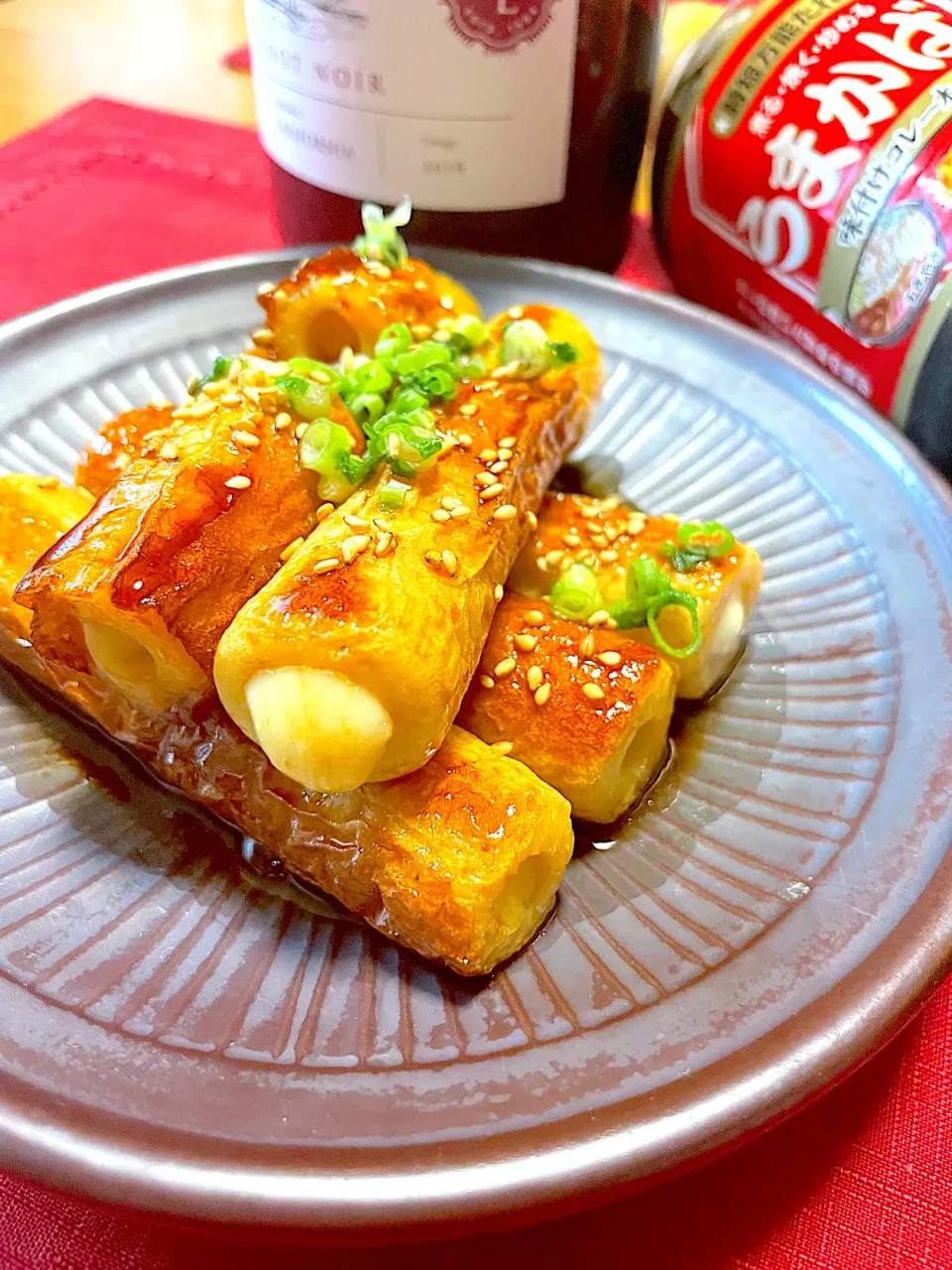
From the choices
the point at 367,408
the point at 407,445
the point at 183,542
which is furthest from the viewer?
the point at 367,408

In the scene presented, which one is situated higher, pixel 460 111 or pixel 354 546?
pixel 460 111

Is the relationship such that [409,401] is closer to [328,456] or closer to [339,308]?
[328,456]

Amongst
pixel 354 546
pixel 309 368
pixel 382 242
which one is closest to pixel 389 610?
pixel 354 546

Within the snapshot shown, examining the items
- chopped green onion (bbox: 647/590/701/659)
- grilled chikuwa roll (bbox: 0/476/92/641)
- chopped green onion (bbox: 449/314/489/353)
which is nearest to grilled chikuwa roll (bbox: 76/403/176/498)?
grilled chikuwa roll (bbox: 0/476/92/641)

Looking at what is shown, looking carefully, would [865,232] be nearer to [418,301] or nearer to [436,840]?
[418,301]

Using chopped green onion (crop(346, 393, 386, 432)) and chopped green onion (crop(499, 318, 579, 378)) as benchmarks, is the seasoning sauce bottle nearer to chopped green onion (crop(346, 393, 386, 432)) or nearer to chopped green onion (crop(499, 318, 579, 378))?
chopped green onion (crop(499, 318, 579, 378))

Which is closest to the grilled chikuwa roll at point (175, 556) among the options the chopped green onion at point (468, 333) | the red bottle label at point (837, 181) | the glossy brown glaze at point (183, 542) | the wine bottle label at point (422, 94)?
the glossy brown glaze at point (183, 542)
